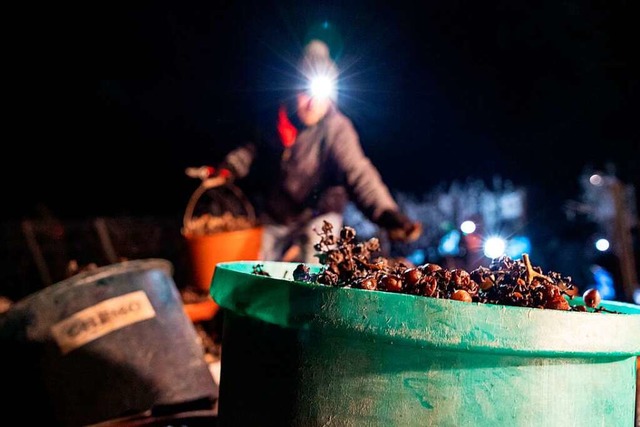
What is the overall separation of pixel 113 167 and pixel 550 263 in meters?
14.2

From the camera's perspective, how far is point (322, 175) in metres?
5.86

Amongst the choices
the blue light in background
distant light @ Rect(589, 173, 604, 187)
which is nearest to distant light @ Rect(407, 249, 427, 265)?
the blue light in background

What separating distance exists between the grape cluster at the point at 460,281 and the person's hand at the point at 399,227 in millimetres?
2800

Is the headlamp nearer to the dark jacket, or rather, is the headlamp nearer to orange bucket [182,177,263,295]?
the dark jacket

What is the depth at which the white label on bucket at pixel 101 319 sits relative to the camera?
98.7 inches

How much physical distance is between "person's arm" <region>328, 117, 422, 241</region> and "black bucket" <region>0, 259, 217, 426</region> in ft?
7.49

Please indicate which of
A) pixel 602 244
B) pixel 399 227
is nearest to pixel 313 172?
pixel 399 227

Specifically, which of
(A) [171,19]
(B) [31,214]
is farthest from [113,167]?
(A) [171,19]

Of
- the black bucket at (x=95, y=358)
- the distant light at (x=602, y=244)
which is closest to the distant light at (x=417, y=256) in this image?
the distant light at (x=602, y=244)

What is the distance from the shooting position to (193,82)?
45.1 feet

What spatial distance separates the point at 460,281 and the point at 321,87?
5007 millimetres

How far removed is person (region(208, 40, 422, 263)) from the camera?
5.49 meters

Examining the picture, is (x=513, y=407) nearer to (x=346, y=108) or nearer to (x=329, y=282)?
(x=329, y=282)

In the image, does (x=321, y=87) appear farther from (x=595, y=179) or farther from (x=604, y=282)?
(x=595, y=179)
